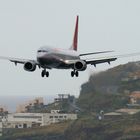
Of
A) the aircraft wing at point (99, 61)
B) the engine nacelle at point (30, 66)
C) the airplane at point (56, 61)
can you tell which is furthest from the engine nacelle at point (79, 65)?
the engine nacelle at point (30, 66)

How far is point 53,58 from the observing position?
11869 cm

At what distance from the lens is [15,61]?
127 m

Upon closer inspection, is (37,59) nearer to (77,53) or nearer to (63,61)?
(63,61)

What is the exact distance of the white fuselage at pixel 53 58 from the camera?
11781 cm

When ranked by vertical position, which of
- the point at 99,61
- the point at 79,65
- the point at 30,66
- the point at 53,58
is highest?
the point at 99,61

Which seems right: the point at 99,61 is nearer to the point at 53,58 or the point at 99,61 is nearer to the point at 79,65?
the point at 79,65

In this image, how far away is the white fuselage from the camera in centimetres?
11781

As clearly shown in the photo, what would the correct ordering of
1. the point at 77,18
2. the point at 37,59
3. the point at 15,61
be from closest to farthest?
1. the point at 37,59
2. the point at 15,61
3. the point at 77,18

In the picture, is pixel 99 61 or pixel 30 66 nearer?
pixel 30 66

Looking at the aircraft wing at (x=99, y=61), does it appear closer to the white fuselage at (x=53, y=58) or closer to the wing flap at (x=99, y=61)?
the wing flap at (x=99, y=61)

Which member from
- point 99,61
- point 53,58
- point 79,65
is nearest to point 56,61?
point 53,58

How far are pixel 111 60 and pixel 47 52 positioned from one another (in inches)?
490

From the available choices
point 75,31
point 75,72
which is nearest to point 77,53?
point 75,72

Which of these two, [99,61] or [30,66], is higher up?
[99,61]
